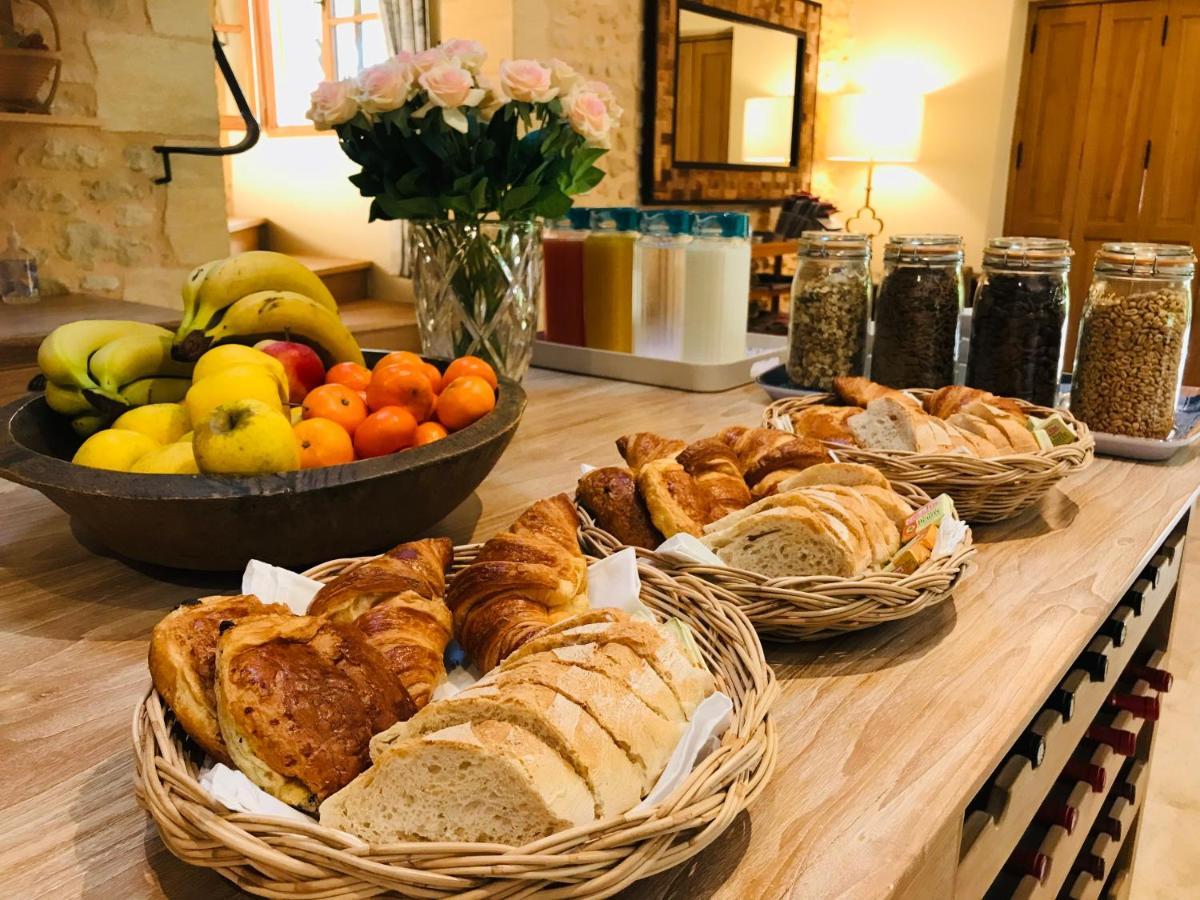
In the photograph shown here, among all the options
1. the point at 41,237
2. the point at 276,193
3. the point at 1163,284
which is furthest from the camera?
the point at 276,193

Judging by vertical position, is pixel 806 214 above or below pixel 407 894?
above

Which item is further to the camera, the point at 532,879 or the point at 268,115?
the point at 268,115

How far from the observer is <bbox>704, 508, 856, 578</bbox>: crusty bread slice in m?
0.77

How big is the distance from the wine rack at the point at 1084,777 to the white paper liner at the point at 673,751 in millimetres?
361

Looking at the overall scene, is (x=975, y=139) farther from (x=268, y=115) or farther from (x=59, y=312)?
(x=59, y=312)

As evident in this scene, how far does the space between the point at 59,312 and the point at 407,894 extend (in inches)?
116

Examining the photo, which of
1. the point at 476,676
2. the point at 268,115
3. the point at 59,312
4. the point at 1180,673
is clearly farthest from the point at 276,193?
the point at 476,676

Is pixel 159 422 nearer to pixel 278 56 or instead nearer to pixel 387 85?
pixel 387 85

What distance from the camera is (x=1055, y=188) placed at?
523 cm

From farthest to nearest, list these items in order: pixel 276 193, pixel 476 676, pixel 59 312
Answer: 1. pixel 276 193
2. pixel 59 312
3. pixel 476 676

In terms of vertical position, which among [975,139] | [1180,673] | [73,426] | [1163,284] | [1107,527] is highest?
[975,139]

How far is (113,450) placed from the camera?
88 centimetres

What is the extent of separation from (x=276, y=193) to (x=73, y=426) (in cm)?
448

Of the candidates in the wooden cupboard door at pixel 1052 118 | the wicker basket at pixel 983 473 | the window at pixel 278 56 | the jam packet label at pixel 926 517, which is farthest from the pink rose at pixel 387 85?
the wooden cupboard door at pixel 1052 118
